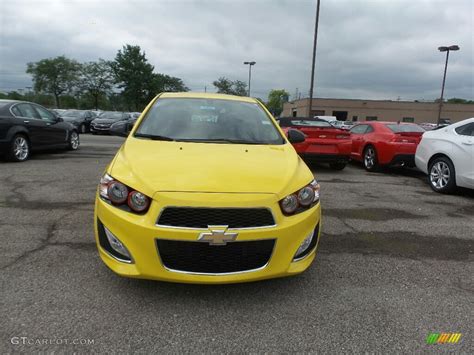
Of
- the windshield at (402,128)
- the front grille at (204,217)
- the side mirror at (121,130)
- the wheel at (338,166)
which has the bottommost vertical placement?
the wheel at (338,166)

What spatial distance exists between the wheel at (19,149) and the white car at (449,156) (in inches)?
367

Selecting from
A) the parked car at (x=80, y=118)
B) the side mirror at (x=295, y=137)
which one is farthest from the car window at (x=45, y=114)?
the parked car at (x=80, y=118)

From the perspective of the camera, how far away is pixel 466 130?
21.9ft

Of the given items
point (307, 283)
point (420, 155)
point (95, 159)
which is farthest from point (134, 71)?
point (307, 283)

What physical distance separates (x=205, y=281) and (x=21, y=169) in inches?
278

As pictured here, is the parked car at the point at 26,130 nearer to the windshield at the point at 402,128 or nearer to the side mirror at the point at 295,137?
the side mirror at the point at 295,137

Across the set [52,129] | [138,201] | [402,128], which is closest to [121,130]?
[138,201]

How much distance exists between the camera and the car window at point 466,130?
6564 millimetres

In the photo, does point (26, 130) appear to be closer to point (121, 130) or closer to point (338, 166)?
point (121, 130)

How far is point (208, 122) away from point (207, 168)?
1.24 metres

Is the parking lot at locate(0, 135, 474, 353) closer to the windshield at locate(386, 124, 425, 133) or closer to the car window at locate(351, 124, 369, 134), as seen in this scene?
the windshield at locate(386, 124, 425, 133)

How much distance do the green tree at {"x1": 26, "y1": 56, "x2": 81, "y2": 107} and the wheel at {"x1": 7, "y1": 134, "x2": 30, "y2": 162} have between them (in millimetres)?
56649

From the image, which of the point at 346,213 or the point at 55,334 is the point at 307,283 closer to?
the point at 55,334

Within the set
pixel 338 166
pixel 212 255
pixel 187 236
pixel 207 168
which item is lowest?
pixel 338 166
